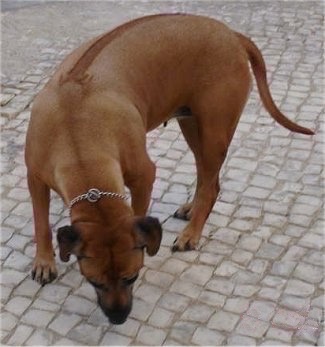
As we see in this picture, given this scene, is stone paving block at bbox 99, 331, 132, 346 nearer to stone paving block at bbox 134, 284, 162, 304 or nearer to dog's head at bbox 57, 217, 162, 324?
stone paving block at bbox 134, 284, 162, 304

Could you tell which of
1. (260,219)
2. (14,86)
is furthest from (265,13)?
(260,219)

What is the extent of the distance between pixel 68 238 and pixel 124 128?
91 centimetres

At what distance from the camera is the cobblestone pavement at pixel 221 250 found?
441cm

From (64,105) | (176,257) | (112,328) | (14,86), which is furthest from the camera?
(14,86)

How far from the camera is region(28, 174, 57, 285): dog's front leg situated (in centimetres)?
453

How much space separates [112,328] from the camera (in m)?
4.40

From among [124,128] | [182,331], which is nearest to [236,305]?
[182,331]

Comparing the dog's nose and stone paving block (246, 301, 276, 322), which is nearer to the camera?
the dog's nose

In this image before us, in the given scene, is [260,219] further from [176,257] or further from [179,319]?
[179,319]

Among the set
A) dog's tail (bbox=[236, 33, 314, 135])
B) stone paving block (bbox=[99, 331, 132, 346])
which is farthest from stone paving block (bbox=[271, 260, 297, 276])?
stone paving block (bbox=[99, 331, 132, 346])

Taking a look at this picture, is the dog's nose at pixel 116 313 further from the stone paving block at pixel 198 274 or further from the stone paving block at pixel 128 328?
the stone paving block at pixel 198 274

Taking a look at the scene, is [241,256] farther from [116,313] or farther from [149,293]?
[116,313]

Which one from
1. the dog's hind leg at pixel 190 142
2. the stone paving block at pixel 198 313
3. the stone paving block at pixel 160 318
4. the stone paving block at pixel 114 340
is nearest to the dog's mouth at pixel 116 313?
the stone paving block at pixel 114 340

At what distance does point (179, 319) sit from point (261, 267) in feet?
2.53
